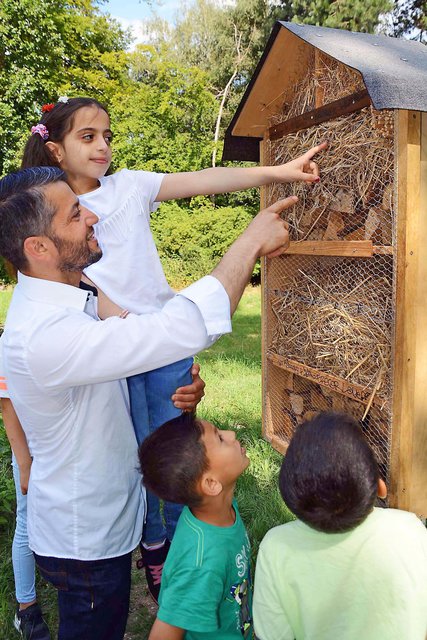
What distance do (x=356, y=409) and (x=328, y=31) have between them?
1984mm

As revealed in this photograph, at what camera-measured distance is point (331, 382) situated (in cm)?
294

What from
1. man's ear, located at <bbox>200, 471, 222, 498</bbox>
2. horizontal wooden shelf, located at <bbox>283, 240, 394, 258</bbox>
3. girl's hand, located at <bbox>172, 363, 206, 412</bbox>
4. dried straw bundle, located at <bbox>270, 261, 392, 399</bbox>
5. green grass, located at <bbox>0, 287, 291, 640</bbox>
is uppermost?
horizontal wooden shelf, located at <bbox>283, 240, 394, 258</bbox>

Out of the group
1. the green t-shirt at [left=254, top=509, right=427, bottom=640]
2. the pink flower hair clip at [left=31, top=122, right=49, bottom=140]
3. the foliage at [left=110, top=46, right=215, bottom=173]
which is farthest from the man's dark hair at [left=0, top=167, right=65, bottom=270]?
the foliage at [left=110, top=46, right=215, bottom=173]

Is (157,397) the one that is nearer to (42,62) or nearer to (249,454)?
(249,454)

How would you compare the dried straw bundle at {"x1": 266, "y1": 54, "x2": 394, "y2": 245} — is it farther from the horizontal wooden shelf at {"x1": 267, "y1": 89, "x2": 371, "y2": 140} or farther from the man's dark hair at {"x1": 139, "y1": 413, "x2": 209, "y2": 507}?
the man's dark hair at {"x1": 139, "y1": 413, "x2": 209, "y2": 507}

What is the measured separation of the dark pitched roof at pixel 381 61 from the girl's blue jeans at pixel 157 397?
126 cm

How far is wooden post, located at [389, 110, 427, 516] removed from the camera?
91.5 inches

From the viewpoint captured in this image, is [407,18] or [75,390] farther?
[407,18]

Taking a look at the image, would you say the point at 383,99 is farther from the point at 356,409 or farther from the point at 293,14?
the point at 293,14

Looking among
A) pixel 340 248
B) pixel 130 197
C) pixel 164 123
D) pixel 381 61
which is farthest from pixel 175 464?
pixel 164 123

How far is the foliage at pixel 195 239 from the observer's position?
548 inches

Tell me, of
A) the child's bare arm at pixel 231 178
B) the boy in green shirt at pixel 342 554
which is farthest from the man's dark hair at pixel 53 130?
the boy in green shirt at pixel 342 554

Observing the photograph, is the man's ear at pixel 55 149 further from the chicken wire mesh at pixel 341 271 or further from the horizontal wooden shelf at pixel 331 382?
the horizontal wooden shelf at pixel 331 382

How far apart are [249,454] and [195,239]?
10.7 meters
